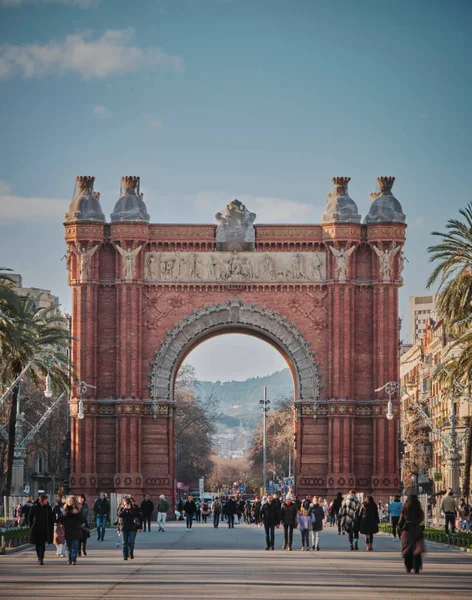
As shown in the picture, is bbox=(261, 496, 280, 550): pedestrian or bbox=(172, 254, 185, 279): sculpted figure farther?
bbox=(172, 254, 185, 279): sculpted figure

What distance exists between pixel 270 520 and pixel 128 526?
772cm

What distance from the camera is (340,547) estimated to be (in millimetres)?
43312

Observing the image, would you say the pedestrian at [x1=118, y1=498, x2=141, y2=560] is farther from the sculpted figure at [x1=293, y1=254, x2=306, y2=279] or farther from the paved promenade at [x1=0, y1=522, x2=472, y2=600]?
the sculpted figure at [x1=293, y1=254, x2=306, y2=279]

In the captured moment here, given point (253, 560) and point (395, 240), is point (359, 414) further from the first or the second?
point (253, 560)

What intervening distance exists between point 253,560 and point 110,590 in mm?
9925

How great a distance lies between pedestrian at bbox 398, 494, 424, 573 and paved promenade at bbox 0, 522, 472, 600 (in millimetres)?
433

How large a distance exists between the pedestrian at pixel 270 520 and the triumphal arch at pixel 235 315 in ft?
70.8

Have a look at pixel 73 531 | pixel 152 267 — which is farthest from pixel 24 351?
pixel 73 531

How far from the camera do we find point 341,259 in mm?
64750

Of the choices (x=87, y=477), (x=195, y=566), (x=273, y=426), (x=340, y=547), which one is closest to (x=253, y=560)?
(x=195, y=566)

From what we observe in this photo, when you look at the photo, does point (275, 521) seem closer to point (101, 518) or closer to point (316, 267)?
point (101, 518)

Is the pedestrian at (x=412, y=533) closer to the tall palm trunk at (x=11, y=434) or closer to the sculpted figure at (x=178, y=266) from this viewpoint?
the tall palm trunk at (x=11, y=434)

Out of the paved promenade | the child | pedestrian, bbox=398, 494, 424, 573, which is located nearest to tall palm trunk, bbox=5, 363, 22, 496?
the paved promenade

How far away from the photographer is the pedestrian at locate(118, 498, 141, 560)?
3469 cm
